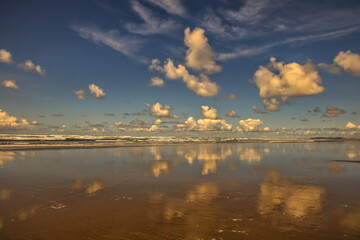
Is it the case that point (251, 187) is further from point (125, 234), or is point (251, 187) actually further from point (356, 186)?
point (125, 234)

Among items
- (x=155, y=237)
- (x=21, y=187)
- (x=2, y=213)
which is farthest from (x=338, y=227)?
(x=21, y=187)

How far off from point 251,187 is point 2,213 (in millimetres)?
12844

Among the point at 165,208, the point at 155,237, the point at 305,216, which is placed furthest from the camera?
the point at 165,208

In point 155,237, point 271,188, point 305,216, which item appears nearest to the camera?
point 155,237

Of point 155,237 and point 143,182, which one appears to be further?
point 143,182

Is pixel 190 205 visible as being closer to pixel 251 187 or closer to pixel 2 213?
pixel 251 187

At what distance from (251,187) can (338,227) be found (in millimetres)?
6363

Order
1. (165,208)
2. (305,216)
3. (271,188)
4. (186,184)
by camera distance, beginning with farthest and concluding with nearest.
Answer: (186,184) < (271,188) < (165,208) < (305,216)

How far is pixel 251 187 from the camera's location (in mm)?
14453

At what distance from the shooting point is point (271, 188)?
14.1 m

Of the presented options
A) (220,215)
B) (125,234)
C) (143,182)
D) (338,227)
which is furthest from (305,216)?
(143,182)

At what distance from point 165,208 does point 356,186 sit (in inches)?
508

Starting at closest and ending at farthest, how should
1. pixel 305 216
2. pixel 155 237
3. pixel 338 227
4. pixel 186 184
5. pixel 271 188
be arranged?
pixel 155 237
pixel 338 227
pixel 305 216
pixel 271 188
pixel 186 184

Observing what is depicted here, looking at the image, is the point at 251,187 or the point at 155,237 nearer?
the point at 155,237
